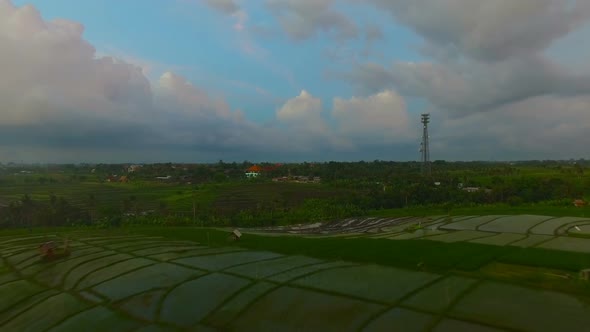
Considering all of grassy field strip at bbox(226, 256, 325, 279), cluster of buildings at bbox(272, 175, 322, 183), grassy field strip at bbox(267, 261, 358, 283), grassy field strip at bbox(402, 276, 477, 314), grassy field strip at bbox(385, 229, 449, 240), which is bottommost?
grassy field strip at bbox(385, 229, 449, 240)

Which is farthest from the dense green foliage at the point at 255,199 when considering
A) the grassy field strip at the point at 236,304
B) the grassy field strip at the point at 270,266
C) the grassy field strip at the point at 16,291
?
the grassy field strip at the point at 236,304

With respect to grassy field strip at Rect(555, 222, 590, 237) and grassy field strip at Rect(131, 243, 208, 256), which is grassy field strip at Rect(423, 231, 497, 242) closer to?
grassy field strip at Rect(555, 222, 590, 237)

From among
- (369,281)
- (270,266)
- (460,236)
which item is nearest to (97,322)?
(270,266)

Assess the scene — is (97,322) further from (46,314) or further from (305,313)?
(305,313)

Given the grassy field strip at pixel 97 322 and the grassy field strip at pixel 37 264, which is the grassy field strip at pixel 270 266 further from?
the grassy field strip at pixel 37 264

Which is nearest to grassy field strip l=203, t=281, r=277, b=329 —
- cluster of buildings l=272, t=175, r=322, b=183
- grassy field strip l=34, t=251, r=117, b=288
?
grassy field strip l=34, t=251, r=117, b=288
